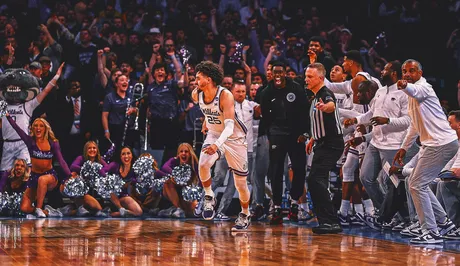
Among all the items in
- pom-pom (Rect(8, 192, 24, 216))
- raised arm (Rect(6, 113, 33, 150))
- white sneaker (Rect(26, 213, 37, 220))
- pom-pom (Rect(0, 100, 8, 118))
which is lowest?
white sneaker (Rect(26, 213, 37, 220))

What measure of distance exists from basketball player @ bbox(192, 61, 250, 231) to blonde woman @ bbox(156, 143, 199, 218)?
242 centimetres

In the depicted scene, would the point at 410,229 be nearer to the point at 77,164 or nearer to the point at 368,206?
the point at 368,206

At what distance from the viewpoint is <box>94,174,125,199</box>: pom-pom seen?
11805 millimetres

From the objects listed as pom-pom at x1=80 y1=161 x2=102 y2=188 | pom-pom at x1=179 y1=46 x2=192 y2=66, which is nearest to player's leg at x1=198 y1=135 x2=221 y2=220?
pom-pom at x1=80 y1=161 x2=102 y2=188

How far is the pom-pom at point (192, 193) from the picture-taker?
11.9 metres

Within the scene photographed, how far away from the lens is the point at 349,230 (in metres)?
9.81

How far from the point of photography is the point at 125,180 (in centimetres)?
1205

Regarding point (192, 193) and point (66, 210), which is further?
point (66, 210)

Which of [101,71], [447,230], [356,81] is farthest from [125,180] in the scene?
[447,230]

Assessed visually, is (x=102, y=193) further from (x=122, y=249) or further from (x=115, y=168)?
(x=122, y=249)

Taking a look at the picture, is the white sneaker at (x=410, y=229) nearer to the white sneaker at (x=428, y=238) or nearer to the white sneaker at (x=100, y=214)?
the white sneaker at (x=428, y=238)

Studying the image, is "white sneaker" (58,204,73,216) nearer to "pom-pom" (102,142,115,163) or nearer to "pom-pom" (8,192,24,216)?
"pom-pom" (8,192,24,216)

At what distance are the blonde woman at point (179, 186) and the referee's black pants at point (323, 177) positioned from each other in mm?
3147

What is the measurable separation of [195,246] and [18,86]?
542cm
